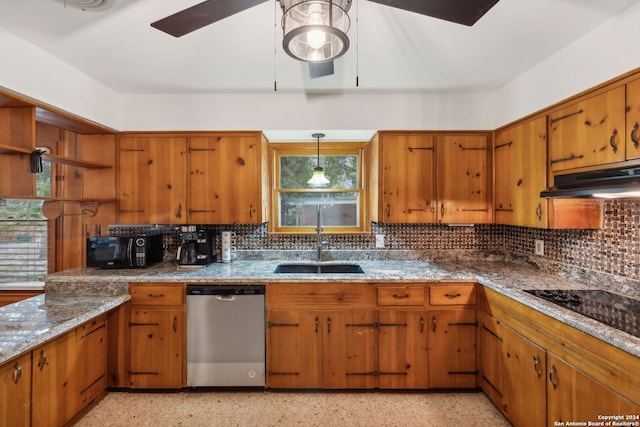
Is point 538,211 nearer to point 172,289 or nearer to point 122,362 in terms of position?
point 172,289

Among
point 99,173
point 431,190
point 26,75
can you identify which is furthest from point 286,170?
point 26,75

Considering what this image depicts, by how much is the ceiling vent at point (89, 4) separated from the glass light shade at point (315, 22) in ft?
3.26

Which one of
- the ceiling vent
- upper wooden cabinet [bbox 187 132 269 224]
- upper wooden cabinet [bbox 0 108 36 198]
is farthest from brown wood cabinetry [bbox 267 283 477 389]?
the ceiling vent

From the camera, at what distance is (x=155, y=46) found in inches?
74.3

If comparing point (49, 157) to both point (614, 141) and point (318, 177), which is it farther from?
point (614, 141)

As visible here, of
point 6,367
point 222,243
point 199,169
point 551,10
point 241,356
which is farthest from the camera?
point 222,243

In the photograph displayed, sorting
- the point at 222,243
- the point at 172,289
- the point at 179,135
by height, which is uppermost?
the point at 179,135

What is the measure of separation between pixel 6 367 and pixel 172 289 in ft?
3.02

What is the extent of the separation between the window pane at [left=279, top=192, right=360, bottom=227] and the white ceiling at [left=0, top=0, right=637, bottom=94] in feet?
3.58

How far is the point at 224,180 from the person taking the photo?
2598 mm

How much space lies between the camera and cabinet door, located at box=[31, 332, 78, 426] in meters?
1.63

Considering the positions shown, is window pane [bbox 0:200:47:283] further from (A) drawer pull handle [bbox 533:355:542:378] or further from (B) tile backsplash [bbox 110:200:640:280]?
(A) drawer pull handle [bbox 533:355:542:378]

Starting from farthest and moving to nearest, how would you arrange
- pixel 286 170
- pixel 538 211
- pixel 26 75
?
pixel 286 170
pixel 538 211
pixel 26 75

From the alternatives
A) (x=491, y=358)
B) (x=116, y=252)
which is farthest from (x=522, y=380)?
(x=116, y=252)
